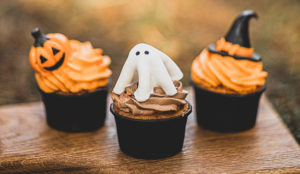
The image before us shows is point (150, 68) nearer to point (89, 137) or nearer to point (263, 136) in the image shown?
point (89, 137)

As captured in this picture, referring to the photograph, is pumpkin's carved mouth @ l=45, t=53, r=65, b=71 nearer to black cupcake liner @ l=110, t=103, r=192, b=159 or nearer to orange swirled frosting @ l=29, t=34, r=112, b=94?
orange swirled frosting @ l=29, t=34, r=112, b=94

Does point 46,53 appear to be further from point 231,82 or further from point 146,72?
point 231,82

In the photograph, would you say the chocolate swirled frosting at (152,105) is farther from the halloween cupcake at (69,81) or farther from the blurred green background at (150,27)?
the blurred green background at (150,27)

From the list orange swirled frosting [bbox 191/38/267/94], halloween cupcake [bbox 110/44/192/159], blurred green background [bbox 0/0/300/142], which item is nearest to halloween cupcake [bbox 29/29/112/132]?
halloween cupcake [bbox 110/44/192/159]

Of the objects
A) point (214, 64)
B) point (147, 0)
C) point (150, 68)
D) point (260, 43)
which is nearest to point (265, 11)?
point (260, 43)

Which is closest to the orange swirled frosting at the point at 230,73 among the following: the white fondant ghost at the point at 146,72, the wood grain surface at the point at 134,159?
the wood grain surface at the point at 134,159

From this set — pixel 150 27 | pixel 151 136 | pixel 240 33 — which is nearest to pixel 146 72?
pixel 151 136
